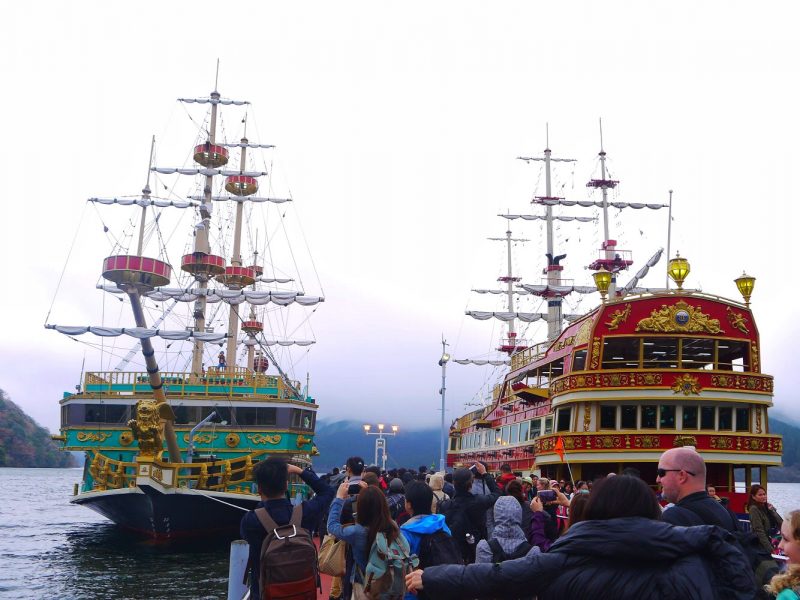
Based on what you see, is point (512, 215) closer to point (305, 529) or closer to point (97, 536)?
point (97, 536)

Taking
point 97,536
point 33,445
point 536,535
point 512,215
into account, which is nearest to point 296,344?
point 512,215

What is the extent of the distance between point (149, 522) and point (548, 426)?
1347 centimetres

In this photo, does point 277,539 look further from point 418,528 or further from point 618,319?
point 618,319

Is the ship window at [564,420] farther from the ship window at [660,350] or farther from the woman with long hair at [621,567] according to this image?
the woman with long hair at [621,567]

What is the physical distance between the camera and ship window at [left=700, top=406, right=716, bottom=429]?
2327cm

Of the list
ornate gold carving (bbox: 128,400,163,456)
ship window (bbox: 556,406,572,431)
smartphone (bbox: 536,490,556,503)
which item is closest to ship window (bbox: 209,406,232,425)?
ornate gold carving (bbox: 128,400,163,456)

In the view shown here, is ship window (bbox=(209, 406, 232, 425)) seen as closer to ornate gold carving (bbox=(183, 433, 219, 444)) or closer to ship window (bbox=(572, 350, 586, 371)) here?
ornate gold carving (bbox=(183, 433, 219, 444))

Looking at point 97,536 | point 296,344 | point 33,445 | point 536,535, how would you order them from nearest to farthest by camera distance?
1. point 536,535
2. point 97,536
3. point 296,344
4. point 33,445

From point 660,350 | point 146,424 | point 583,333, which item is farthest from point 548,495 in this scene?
point 660,350

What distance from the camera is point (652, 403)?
23.0 m

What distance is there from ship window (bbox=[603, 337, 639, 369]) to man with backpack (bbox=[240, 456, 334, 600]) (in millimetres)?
18819

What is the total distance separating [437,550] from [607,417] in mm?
18762

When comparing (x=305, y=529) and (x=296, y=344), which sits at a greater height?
(x=296, y=344)

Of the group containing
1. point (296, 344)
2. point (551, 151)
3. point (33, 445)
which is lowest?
point (33, 445)
